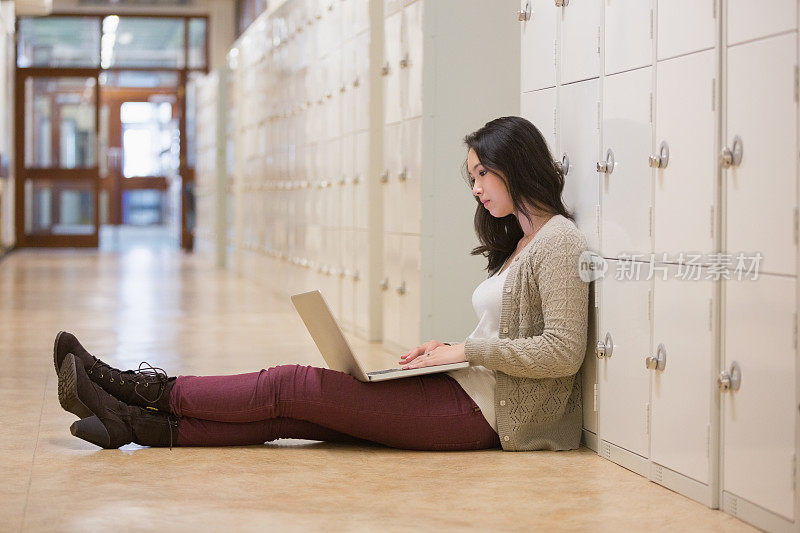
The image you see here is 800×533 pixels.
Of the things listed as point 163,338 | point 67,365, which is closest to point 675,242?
point 67,365

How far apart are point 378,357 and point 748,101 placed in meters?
3.41

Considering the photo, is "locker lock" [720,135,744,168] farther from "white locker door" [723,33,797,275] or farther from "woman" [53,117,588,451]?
"woman" [53,117,588,451]

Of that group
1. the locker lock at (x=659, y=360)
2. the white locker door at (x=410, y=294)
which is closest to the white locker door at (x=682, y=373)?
the locker lock at (x=659, y=360)

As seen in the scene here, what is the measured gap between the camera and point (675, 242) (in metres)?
2.88

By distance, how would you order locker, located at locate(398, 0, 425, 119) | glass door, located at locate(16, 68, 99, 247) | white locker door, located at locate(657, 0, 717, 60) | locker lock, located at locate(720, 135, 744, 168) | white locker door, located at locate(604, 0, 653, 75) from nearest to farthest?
locker lock, located at locate(720, 135, 744, 168)
white locker door, located at locate(657, 0, 717, 60)
white locker door, located at locate(604, 0, 653, 75)
locker, located at locate(398, 0, 425, 119)
glass door, located at locate(16, 68, 99, 247)

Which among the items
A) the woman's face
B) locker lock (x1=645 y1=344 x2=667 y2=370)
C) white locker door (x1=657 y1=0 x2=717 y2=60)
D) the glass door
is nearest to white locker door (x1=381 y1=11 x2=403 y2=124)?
the woman's face

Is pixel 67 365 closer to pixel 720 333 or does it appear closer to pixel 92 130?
pixel 720 333

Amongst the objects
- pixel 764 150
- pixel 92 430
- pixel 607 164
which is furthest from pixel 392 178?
pixel 764 150

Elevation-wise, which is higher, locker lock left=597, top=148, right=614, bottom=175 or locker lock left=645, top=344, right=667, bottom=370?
locker lock left=597, top=148, right=614, bottom=175

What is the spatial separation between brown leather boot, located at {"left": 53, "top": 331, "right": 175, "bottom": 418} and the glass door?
1402 centimetres

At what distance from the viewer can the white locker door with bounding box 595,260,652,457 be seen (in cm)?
308

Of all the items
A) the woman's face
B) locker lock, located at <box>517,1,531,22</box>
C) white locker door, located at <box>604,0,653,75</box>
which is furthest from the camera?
locker lock, located at <box>517,1,531,22</box>

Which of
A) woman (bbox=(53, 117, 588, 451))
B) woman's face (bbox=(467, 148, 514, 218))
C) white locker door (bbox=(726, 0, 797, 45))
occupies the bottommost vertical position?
woman (bbox=(53, 117, 588, 451))

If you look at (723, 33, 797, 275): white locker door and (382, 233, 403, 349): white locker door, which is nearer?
(723, 33, 797, 275): white locker door
